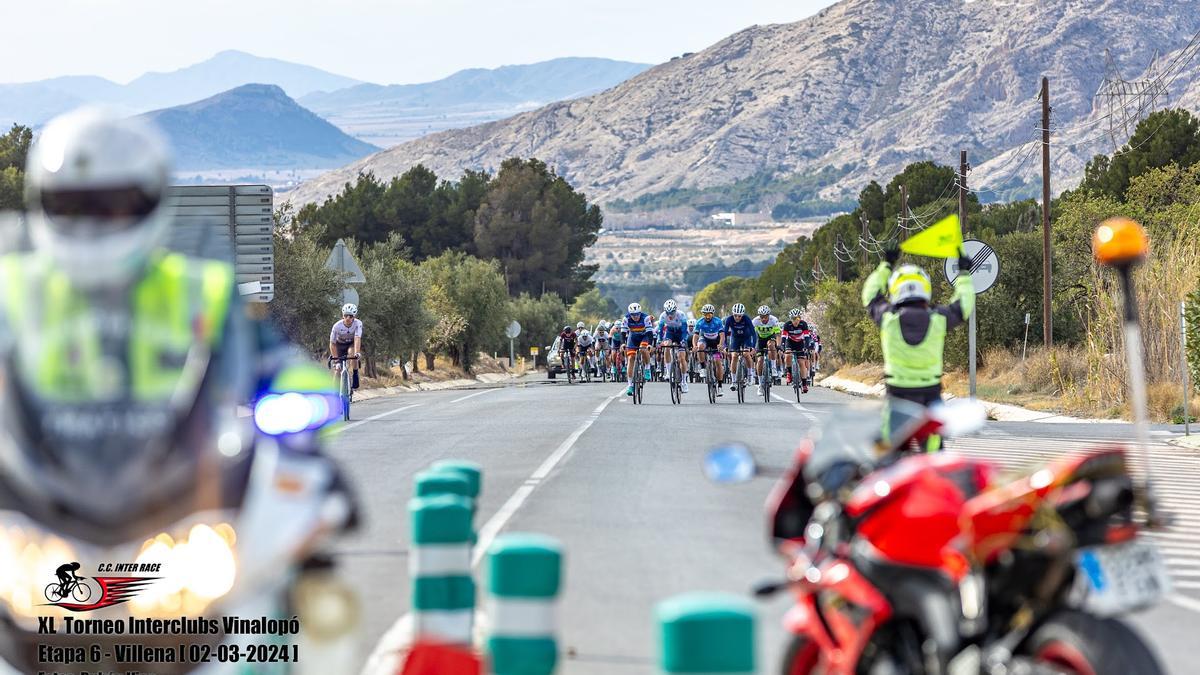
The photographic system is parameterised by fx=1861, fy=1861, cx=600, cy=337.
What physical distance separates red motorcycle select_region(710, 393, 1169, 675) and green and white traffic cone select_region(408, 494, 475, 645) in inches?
64.9

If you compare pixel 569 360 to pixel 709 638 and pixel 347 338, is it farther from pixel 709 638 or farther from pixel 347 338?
pixel 709 638

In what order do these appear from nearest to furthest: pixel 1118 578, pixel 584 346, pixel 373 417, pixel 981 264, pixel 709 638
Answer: pixel 709 638 → pixel 1118 578 → pixel 981 264 → pixel 373 417 → pixel 584 346

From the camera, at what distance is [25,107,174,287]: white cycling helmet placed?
5.03m

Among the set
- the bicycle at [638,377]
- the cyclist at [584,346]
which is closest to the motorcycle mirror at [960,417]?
the bicycle at [638,377]

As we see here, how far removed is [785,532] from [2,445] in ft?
8.90

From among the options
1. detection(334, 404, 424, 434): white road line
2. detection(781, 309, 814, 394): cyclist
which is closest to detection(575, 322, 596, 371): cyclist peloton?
detection(781, 309, 814, 394): cyclist

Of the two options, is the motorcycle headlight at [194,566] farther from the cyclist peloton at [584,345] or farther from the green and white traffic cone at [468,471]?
the cyclist peloton at [584,345]

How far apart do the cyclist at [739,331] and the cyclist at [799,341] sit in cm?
142

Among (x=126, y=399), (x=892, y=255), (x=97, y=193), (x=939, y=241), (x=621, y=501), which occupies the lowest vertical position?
(x=621, y=501)

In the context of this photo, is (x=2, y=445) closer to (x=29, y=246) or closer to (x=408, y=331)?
(x=29, y=246)

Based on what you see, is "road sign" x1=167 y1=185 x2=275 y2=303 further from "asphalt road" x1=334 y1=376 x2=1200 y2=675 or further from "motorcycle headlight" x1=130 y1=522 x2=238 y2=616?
"motorcycle headlight" x1=130 y1=522 x2=238 y2=616

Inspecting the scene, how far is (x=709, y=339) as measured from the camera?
32531 mm

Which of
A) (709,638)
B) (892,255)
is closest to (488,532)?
(892,255)

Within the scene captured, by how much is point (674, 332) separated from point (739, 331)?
4.26 feet
